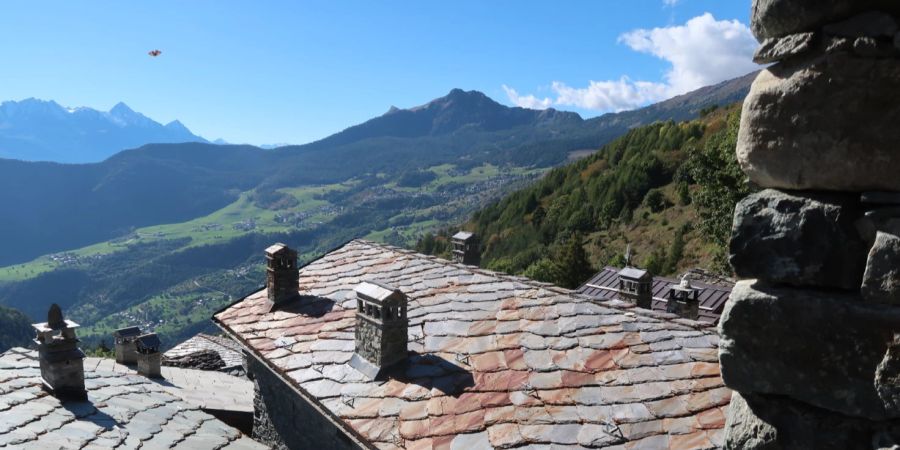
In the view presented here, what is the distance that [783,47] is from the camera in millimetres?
2670

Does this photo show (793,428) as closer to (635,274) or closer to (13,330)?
(635,274)

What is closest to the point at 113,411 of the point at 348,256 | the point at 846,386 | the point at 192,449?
the point at 192,449

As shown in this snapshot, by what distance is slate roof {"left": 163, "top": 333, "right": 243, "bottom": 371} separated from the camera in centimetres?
2170

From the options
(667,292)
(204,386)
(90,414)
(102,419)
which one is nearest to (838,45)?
(102,419)

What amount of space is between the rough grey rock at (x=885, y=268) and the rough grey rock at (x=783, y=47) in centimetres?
83

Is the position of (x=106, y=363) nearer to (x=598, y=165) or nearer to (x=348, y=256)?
(x=348, y=256)

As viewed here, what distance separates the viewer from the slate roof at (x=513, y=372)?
6637 mm

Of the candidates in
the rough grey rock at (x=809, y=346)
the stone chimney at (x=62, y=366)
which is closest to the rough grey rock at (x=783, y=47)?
the rough grey rock at (x=809, y=346)

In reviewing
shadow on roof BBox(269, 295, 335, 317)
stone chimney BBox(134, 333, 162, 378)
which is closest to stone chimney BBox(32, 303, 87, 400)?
shadow on roof BBox(269, 295, 335, 317)

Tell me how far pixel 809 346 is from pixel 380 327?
688 cm

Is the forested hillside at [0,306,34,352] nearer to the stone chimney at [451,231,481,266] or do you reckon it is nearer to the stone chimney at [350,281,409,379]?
the stone chimney at [451,231,481,266]

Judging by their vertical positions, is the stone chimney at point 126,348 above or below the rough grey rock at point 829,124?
below

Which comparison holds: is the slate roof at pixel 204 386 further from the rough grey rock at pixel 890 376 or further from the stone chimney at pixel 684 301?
the rough grey rock at pixel 890 376

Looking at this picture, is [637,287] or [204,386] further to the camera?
[204,386]
